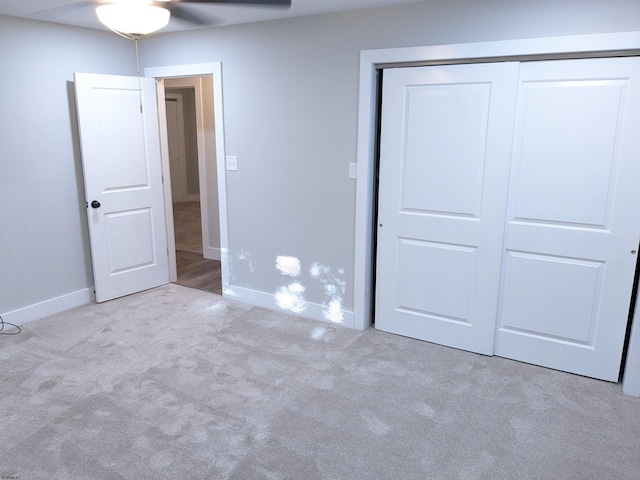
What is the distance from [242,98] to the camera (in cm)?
371

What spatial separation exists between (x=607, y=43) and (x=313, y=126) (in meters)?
1.87

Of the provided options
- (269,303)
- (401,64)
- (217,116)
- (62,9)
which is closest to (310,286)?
(269,303)

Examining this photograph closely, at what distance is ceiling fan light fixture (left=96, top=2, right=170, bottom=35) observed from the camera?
2332mm

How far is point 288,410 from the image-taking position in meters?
2.51

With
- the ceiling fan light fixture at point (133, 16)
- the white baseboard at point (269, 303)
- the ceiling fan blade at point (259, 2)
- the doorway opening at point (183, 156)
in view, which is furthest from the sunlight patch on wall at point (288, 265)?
the doorway opening at point (183, 156)

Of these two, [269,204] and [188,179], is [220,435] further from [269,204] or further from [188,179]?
[188,179]

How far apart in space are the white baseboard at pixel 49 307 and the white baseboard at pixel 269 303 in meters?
1.18

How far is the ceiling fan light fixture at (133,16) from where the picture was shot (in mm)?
2332

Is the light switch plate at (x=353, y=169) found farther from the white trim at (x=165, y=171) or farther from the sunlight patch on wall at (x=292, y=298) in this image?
the white trim at (x=165, y=171)

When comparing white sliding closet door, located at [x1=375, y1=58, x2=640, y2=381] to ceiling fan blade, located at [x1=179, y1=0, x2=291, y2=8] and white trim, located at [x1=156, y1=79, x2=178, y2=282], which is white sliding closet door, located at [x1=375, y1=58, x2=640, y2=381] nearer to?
ceiling fan blade, located at [x1=179, y1=0, x2=291, y2=8]

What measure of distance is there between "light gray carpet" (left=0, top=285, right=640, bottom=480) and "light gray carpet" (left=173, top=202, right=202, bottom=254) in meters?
2.57

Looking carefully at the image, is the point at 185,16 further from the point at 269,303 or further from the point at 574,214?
the point at 574,214

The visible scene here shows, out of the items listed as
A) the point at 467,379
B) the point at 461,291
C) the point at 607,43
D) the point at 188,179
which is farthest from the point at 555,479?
the point at 188,179

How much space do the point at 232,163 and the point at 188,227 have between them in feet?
11.6
